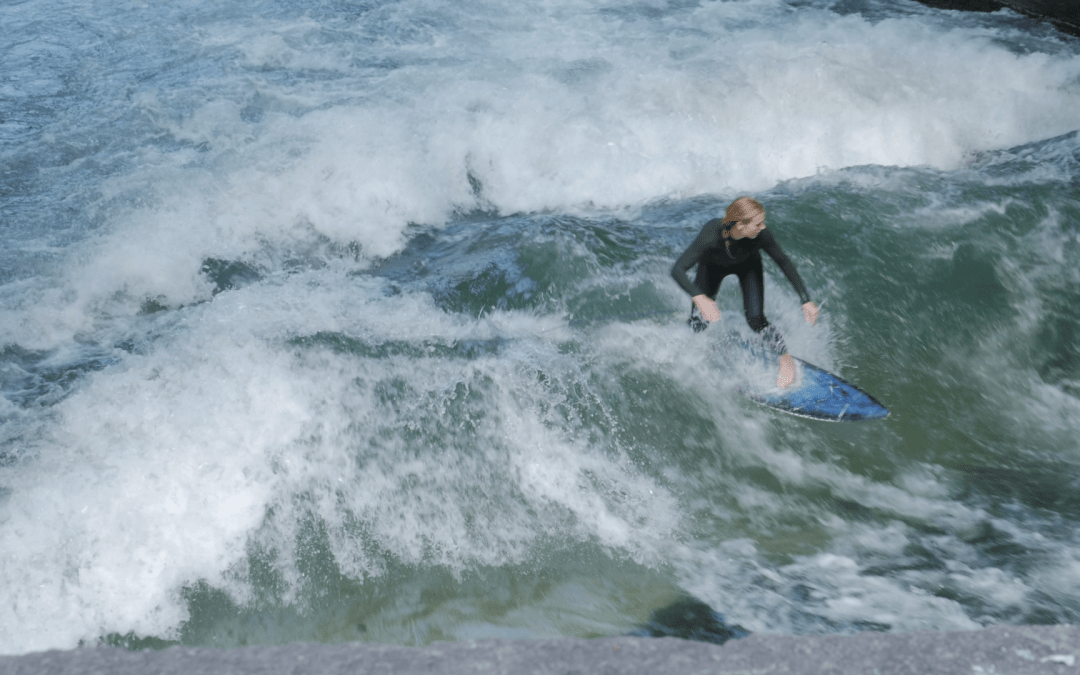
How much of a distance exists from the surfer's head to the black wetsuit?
0.38ft

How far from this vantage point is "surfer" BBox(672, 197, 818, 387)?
4473mm

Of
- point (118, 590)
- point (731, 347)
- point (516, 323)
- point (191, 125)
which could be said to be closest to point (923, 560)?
point (731, 347)

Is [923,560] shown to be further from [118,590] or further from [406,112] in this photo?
[406,112]

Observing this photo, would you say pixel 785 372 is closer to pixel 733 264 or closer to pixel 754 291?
pixel 754 291

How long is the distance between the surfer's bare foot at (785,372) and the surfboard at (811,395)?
0.12 ft

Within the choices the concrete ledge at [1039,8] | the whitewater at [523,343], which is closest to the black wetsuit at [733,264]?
the whitewater at [523,343]

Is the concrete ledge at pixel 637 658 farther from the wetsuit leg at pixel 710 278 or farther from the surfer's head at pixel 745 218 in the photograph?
the wetsuit leg at pixel 710 278

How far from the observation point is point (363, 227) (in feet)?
26.4

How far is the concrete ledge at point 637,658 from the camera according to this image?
213 centimetres

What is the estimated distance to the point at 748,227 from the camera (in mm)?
4449

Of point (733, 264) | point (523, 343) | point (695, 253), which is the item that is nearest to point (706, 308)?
point (695, 253)

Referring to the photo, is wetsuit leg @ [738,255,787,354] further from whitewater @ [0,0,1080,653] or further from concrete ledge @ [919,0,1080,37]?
concrete ledge @ [919,0,1080,37]

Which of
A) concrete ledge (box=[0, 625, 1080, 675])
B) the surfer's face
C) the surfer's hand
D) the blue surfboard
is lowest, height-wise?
the blue surfboard

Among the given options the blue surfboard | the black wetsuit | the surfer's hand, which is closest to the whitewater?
the blue surfboard
